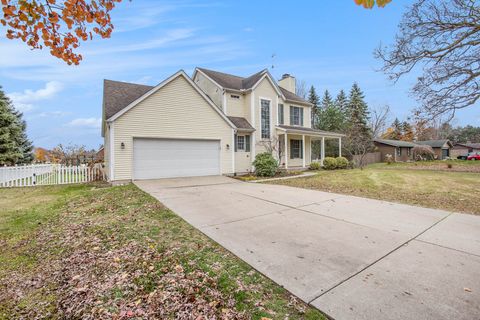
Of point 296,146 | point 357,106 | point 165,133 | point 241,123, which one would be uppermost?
point 357,106

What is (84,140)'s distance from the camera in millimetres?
22859

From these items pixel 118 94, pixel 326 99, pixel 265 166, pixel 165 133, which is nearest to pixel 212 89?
pixel 118 94

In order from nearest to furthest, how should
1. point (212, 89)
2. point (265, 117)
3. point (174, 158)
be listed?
point (174, 158) < point (212, 89) < point (265, 117)

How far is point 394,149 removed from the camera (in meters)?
34.2

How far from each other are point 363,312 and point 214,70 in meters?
19.4

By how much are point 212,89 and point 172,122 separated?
6.09 m

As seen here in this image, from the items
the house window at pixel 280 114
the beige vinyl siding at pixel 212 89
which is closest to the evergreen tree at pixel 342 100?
the house window at pixel 280 114

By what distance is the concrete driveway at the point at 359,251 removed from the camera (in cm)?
234

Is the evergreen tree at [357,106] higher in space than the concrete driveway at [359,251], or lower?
higher

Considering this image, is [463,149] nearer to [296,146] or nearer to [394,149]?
[394,149]

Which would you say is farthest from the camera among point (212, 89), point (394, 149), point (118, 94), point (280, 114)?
point (394, 149)

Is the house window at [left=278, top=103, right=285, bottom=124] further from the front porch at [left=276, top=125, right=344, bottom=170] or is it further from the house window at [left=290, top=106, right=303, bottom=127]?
the house window at [left=290, top=106, right=303, bottom=127]

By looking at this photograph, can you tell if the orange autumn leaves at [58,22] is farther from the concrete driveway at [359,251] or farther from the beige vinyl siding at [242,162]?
the beige vinyl siding at [242,162]

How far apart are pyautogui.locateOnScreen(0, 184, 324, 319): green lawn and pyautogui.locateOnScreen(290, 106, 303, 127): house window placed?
1611 cm
